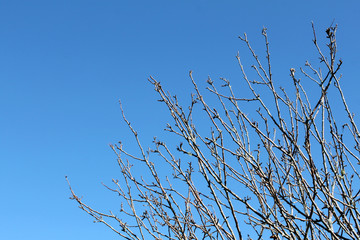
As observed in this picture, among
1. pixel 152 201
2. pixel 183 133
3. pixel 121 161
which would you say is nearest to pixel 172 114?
pixel 183 133

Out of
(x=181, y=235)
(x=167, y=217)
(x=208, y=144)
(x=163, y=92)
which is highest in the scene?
(x=163, y=92)

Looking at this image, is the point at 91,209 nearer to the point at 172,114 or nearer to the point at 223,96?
the point at 172,114

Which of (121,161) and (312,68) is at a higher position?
(312,68)

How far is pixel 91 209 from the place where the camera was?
2.95 m

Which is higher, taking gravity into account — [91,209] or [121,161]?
[121,161]

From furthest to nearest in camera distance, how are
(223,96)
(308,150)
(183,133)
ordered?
(223,96) < (183,133) < (308,150)

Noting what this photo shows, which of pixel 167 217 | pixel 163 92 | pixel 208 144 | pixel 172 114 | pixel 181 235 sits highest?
pixel 163 92

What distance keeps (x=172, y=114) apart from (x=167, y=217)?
3.54 ft

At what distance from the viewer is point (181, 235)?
9.21ft

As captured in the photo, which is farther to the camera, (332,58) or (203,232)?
(203,232)

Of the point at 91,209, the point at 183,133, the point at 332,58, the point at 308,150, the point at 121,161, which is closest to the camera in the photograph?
the point at 308,150

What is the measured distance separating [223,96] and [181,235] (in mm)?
1140

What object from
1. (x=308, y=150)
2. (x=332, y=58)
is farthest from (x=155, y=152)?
(x=332, y=58)

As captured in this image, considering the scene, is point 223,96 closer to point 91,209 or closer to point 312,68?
point 312,68
